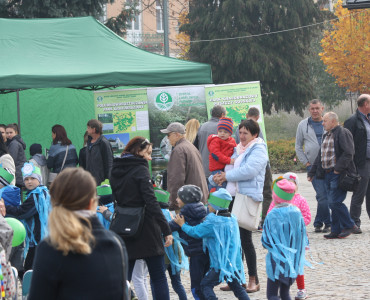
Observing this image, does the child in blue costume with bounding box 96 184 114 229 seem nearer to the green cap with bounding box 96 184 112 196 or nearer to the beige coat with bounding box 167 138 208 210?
the green cap with bounding box 96 184 112 196

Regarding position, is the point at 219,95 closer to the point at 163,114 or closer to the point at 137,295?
the point at 163,114

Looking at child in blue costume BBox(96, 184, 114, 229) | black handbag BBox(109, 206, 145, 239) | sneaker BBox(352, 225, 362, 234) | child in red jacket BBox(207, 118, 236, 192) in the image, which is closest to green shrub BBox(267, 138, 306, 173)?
sneaker BBox(352, 225, 362, 234)

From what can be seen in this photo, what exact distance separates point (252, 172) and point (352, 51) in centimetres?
2643

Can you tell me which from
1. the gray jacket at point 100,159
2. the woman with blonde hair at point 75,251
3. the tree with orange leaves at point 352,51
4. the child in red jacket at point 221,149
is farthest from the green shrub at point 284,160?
the woman with blonde hair at point 75,251

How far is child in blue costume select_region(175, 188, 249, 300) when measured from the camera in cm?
599

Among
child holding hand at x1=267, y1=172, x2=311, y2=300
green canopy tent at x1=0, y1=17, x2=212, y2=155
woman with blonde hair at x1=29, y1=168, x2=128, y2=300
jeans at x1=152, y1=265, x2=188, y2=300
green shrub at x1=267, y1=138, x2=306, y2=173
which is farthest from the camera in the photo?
green shrub at x1=267, y1=138, x2=306, y2=173

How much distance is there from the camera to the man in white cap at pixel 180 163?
7684 mm

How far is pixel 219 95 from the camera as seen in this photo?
11.6m

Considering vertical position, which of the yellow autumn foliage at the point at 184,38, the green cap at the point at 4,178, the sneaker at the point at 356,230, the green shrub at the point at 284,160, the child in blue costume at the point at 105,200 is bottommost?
the green shrub at the point at 284,160

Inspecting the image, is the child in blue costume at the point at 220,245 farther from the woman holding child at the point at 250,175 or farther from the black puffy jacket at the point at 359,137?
the black puffy jacket at the point at 359,137

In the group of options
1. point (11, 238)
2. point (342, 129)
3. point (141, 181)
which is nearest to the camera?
point (11, 238)

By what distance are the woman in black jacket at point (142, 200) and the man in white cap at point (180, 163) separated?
174 centimetres

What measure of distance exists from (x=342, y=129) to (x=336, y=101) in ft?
105

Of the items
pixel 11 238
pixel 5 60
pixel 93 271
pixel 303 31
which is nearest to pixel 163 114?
pixel 5 60
